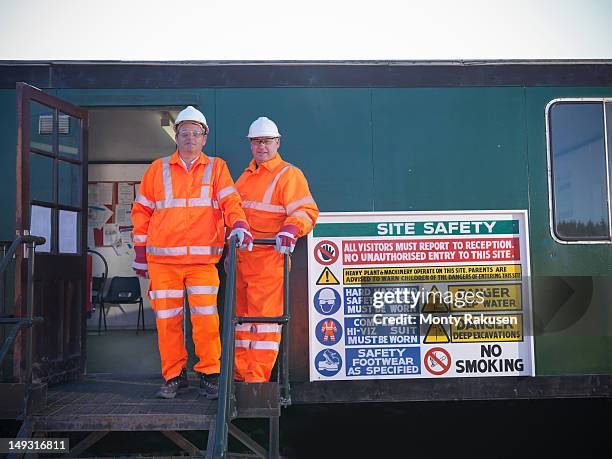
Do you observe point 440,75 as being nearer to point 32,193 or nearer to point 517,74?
point 517,74

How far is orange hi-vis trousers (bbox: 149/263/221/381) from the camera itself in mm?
3275

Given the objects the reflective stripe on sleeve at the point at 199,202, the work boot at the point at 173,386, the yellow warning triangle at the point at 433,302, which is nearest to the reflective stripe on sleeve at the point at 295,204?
the reflective stripe on sleeve at the point at 199,202

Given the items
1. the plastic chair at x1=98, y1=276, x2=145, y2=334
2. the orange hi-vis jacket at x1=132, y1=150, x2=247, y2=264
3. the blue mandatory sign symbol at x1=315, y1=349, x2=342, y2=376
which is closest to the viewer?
the orange hi-vis jacket at x1=132, y1=150, x2=247, y2=264

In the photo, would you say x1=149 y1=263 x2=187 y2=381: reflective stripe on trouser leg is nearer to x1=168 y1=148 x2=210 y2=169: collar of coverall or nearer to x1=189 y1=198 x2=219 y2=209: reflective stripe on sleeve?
x1=189 y1=198 x2=219 y2=209: reflective stripe on sleeve

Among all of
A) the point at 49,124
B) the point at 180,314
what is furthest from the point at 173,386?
the point at 49,124

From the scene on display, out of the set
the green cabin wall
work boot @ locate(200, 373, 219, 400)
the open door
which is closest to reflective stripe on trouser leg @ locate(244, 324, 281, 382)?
work boot @ locate(200, 373, 219, 400)

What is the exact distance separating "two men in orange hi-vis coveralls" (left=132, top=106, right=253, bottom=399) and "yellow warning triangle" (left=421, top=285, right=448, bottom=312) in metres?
1.53

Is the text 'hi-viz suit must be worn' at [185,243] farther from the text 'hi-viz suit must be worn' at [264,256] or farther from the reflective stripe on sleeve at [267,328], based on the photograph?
the reflective stripe on sleeve at [267,328]

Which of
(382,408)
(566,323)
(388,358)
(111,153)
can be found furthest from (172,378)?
(111,153)

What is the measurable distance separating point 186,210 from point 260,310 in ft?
2.80

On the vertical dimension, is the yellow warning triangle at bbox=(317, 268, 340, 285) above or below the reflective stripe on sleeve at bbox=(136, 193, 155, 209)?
below

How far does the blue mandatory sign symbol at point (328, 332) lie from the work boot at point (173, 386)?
1000 millimetres

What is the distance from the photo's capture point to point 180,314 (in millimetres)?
3342

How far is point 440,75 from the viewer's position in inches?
150
